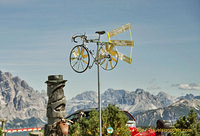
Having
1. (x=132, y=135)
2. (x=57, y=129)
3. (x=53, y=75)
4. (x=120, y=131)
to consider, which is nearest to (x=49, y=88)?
(x=53, y=75)

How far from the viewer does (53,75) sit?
1664 cm

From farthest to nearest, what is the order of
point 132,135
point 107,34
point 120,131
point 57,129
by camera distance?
point 132,135 < point 120,131 < point 107,34 < point 57,129

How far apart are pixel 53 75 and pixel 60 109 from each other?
1.83 meters

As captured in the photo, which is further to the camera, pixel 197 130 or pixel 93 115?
pixel 197 130

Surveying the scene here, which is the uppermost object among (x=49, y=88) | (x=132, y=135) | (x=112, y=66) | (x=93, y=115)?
(x=112, y=66)

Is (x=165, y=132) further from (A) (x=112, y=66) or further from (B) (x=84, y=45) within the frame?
(B) (x=84, y=45)

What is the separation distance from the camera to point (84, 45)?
16500mm

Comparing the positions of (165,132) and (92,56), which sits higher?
(92,56)

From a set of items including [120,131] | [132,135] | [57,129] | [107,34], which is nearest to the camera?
[57,129]

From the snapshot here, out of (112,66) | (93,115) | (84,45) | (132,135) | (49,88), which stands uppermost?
(84,45)

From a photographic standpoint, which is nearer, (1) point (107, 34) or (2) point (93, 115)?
(1) point (107, 34)

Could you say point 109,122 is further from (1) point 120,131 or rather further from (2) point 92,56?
(2) point 92,56

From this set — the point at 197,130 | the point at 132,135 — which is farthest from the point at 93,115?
the point at 197,130

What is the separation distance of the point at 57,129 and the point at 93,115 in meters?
3.96
